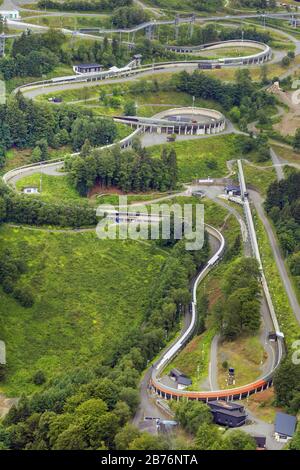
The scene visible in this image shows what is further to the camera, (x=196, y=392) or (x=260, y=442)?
(x=196, y=392)

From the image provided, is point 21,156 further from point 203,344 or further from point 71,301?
point 203,344

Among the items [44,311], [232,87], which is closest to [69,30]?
[232,87]

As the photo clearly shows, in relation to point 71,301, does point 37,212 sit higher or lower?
higher

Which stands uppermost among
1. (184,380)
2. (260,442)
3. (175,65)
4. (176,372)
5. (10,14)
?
(10,14)

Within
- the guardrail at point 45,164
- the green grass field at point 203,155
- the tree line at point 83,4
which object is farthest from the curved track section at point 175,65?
the green grass field at point 203,155

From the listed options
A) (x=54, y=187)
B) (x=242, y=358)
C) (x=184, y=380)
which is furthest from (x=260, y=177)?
(x=184, y=380)

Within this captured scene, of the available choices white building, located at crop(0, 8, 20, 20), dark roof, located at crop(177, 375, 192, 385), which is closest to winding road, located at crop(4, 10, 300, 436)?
dark roof, located at crop(177, 375, 192, 385)

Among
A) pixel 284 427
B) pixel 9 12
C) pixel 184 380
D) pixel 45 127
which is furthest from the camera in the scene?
pixel 9 12
